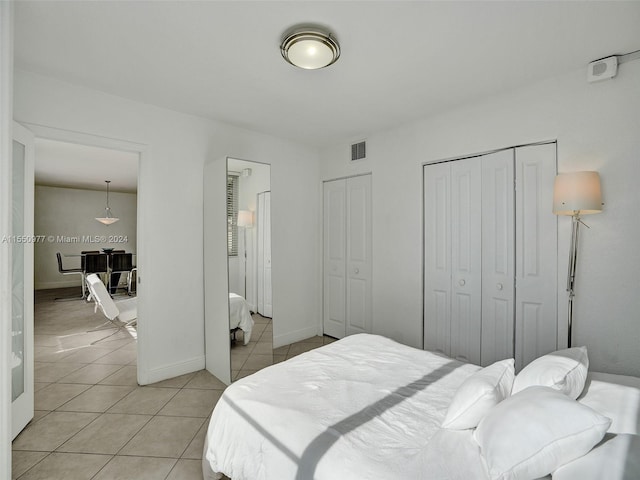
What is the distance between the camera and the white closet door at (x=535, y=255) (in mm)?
2625

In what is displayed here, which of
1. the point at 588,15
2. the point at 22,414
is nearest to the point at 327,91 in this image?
the point at 588,15

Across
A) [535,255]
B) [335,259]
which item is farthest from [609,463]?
[335,259]

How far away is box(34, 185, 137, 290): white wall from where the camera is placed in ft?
26.1

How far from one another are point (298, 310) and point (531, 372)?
321cm

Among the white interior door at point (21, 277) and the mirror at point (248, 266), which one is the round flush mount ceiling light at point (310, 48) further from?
the white interior door at point (21, 277)

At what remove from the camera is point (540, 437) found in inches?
40.1

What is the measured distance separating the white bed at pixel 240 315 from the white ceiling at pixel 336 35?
1.96m

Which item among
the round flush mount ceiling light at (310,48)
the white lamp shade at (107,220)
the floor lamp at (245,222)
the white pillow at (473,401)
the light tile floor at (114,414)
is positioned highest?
the round flush mount ceiling light at (310,48)

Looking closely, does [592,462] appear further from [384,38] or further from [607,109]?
[607,109]

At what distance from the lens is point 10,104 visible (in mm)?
1539

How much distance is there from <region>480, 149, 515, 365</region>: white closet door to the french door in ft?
12.7

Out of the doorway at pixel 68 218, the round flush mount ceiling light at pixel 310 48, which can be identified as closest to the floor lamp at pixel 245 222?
the round flush mount ceiling light at pixel 310 48

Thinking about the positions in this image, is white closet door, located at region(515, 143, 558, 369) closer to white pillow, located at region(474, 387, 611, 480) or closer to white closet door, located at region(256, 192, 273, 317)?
white pillow, located at region(474, 387, 611, 480)

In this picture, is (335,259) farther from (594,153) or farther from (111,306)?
(111,306)
